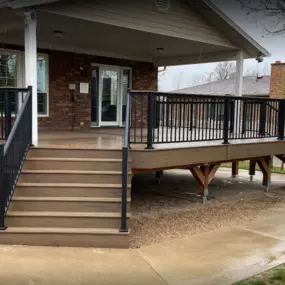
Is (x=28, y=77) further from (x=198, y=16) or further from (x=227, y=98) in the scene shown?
(x=198, y=16)

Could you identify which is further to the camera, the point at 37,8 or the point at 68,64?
the point at 68,64

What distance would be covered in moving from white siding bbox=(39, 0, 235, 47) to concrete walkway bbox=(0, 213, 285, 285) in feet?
14.7

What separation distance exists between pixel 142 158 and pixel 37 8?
3248 mm

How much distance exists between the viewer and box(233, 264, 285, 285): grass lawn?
13.4 feet

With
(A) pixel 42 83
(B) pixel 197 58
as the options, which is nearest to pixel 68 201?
(A) pixel 42 83

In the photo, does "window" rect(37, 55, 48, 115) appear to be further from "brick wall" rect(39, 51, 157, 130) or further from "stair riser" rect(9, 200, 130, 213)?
"stair riser" rect(9, 200, 130, 213)

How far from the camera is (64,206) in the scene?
561 cm

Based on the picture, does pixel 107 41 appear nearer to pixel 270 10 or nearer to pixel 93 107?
pixel 93 107

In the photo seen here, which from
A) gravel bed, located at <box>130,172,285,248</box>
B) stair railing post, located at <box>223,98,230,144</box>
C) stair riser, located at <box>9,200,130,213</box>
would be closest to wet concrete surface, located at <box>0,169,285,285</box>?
gravel bed, located at <box>130,172,285,248</box>

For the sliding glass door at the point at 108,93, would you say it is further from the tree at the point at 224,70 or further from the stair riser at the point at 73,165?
the tree at the point at 224,70

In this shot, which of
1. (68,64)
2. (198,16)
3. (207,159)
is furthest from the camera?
(68,64)

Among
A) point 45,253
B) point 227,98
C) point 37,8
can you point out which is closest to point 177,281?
point 45,253

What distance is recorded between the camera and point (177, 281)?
4164 mm

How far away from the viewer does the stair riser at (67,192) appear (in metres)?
5.80
